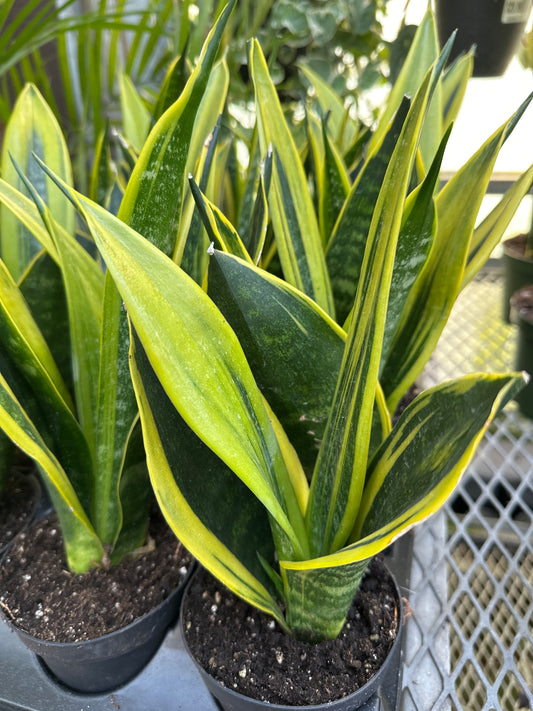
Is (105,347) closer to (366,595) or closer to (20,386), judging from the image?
(20,386)

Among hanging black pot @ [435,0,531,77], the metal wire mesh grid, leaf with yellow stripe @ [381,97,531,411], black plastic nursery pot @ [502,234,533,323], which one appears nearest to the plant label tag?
hanging black pot @ [435,0,531,77]

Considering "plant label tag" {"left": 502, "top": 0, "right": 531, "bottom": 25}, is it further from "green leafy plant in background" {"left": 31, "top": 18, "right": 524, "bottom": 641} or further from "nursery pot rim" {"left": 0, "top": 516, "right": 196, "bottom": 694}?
"nursery pot rim" {"left": 0, "top": 516, "right": 196, "bottom": 694}

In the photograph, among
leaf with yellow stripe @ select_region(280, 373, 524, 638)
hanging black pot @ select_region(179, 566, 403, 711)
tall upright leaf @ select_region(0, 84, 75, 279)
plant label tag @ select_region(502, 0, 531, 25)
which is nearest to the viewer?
leaf with yellow stripe @ select_region(280, 373, 524, 638)

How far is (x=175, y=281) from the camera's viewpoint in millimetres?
203

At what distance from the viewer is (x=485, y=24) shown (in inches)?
28.1

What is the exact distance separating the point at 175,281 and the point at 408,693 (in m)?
0.34

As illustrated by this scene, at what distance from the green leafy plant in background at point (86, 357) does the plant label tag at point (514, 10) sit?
590 mm

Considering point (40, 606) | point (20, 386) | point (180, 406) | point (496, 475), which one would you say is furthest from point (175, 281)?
point (496, 475)

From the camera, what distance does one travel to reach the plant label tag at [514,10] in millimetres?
703

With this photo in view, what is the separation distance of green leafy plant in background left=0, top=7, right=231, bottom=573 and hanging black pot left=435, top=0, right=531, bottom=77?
22.1 inches

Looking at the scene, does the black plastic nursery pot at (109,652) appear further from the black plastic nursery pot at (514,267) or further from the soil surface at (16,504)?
the black plastic nursery pot at (514,267)

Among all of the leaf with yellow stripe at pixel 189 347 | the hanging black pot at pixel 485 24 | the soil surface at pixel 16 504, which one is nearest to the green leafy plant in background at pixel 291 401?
the leaf with yellow stripe at pixel 189 347

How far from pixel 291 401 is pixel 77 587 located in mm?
221

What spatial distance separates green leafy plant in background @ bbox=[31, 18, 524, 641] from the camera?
0.19m
